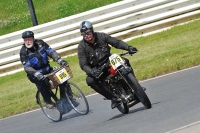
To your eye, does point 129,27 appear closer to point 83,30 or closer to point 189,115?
point 83,30

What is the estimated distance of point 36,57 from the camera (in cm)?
1236

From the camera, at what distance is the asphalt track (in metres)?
9.21

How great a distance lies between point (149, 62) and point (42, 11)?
11.0m

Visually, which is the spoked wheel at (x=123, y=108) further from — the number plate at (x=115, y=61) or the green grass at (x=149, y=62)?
the green grass at (x=149, y=62)

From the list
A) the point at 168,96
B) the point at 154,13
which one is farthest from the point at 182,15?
the point at 168,96

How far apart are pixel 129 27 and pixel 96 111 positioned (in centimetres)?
719

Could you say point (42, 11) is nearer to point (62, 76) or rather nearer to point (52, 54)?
point (52, 54)

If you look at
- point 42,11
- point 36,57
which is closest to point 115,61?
point 36,57

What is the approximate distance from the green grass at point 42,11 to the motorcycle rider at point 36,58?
1220 centimetres

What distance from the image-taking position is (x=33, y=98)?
15406mm

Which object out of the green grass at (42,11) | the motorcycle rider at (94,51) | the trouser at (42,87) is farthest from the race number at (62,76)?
the green grass at (42,11)

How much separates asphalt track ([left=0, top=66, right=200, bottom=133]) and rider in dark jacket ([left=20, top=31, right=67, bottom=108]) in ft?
3.10

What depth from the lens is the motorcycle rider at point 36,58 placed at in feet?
40.0

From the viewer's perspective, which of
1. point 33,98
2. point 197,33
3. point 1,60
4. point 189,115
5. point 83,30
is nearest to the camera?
point 189,115
